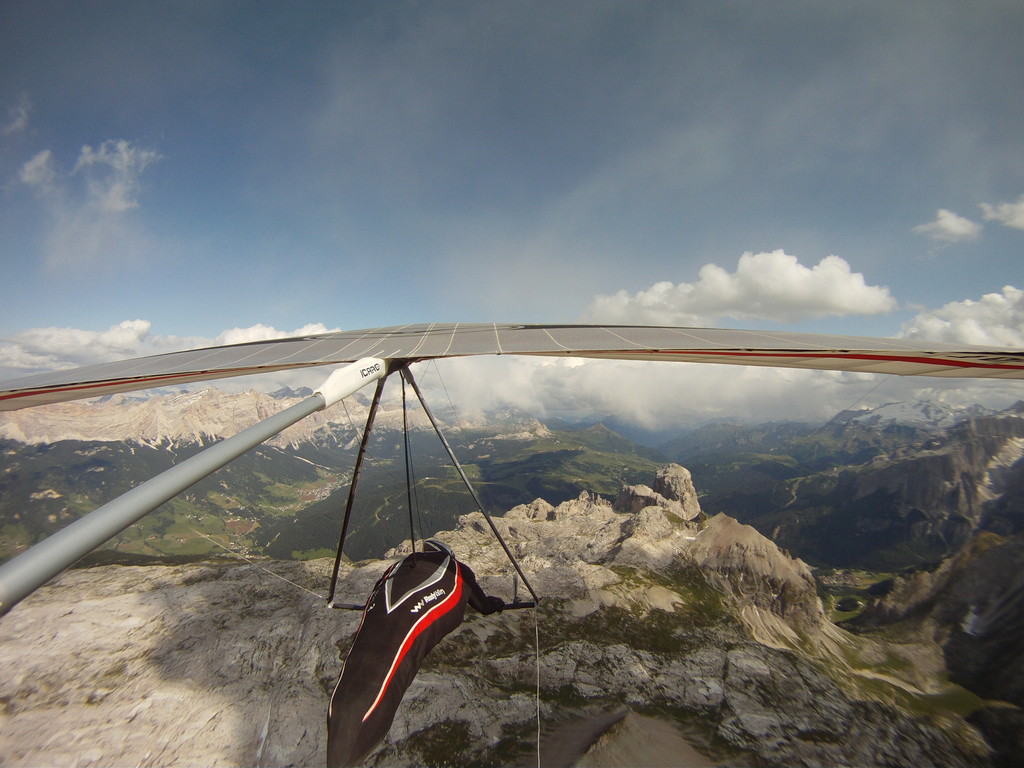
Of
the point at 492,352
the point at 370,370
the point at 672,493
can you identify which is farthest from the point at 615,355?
the point at 672,493

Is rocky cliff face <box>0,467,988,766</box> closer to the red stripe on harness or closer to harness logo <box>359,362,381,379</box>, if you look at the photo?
the red stripe on harness

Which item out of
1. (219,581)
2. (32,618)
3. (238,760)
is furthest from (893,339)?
(32,618)

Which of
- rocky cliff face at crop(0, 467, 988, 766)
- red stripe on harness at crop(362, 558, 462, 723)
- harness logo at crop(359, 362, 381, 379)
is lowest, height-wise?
rocky cliff face at crop(0, 467, 988, 766)

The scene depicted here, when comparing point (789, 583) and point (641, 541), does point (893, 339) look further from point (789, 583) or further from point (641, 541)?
point (789, 583)

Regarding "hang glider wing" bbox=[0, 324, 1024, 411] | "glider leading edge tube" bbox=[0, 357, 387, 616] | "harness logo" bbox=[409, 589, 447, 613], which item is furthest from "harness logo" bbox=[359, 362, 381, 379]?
"harness logo" bbox=[409, 589, 447, 613]

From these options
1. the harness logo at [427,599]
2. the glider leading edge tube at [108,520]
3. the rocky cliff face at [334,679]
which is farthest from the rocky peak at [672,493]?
the glider leading edge tube at [108,520]
